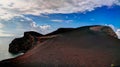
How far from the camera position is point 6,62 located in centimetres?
3033

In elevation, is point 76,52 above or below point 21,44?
above

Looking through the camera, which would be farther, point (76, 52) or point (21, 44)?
point (21, 44)

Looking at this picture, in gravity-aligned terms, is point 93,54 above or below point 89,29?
below

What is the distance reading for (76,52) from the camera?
3316cm

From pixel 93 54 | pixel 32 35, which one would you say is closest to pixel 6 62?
pixel 93 54

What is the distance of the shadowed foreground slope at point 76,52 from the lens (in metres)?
31.0

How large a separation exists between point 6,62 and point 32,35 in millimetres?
18288

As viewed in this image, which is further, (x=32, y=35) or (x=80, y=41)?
(x=32, y=35)

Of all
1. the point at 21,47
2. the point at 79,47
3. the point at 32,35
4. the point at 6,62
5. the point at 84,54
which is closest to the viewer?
the point at 6,62

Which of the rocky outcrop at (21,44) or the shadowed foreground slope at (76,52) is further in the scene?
the rocky outcrop at (21,44)

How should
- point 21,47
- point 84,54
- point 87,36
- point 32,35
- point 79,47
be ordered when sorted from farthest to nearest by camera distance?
1. point 21,47
2. point 32,35
3. point 87,36
4. point 79,47
5. point 84,54

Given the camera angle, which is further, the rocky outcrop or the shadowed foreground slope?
the rocky outcrop

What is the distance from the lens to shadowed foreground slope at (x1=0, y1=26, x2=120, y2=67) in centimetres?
3105

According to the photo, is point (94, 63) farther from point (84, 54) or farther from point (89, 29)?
point (89, 29)
